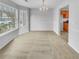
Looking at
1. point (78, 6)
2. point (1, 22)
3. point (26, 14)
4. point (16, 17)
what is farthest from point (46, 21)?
point (78, 6)

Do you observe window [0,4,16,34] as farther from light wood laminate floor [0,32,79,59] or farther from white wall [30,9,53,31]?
white wall [30,9,53,31]

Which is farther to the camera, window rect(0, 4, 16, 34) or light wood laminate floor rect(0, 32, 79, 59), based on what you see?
window rect(0, 4, 16, 34)

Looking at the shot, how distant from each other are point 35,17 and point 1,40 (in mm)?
9579

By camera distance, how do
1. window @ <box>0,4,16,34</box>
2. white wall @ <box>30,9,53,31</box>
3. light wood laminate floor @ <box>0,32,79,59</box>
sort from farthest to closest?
white wall @ <box>30,9,53,31</box>, window @ <box>0,4,16,34</box>, light wood laminate floor @ <box>0,32,79,59</box>

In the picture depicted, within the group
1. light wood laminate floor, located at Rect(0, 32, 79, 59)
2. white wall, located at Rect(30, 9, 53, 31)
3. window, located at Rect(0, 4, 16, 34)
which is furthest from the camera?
white wall, located at Rect(30, 9, 53, 31)

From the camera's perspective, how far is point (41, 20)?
646 inches

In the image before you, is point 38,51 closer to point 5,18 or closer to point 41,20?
point 5,18

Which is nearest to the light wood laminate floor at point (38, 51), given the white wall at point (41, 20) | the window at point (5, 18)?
the window at point (5, 18)

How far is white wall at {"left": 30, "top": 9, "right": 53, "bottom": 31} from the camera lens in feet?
53.5

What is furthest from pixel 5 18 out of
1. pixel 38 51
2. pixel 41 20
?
pixel 41 20

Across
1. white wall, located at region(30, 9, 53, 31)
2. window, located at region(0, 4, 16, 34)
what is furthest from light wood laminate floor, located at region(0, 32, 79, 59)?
white wall, located at region(30, 9, 53, 31)

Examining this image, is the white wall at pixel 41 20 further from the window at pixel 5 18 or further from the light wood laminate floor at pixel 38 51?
the light wood laminate floor at pixel 38 51

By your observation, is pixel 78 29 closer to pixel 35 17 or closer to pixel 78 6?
pixel 78 6

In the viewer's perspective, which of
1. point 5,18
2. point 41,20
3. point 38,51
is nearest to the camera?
point 38,51
